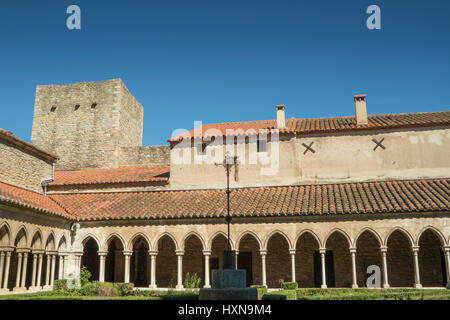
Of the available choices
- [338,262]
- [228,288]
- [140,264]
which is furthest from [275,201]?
[228,288]

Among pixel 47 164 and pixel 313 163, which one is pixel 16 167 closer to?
pixel 47 164

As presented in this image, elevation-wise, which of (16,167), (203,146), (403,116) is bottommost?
(16,167)

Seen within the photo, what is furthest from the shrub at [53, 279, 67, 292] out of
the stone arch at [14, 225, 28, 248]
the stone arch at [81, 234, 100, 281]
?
the stone arch at [81, 234, 100, 281]

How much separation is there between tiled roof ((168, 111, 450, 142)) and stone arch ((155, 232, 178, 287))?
582 centimetres

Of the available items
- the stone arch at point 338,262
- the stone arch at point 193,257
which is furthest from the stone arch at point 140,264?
the stone arch at point 338,262

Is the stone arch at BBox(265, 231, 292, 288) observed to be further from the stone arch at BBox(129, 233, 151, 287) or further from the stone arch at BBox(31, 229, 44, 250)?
the stone arch at BBox(31, 229, 44, 250)

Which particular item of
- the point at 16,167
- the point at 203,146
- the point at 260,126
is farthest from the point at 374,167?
the point at 16,167

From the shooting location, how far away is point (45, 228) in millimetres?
18203

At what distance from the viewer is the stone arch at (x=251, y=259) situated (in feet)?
70.7

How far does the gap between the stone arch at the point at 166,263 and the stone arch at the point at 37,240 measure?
6.10m

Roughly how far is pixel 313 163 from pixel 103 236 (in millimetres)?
11311

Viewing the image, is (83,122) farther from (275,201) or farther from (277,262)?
(277,262)

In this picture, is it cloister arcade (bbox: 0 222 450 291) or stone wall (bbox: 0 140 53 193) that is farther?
stone wall (bbox: 0 140 53 193)

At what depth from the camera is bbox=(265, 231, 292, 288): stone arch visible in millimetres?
21016
